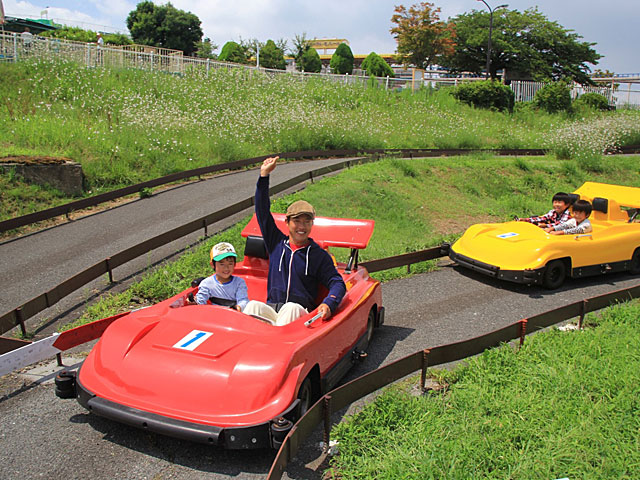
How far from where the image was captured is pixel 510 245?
8359 millimetres

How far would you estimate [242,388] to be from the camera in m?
3.59

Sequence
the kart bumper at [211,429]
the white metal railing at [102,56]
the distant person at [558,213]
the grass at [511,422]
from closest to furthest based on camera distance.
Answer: the kart bumper at [211,429], the grass at [511,422], the distant person at [558,213], the white metal railing at [102,56]

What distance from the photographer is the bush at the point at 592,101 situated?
35031 mm

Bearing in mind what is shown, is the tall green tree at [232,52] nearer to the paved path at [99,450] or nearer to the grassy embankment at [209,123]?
the grassy embankment at [209,123]

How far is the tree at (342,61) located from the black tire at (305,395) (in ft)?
158

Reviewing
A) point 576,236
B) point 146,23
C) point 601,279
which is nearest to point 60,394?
point 576,236

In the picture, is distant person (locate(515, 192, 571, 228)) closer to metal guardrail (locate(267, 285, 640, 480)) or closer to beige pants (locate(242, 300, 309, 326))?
metal guardrail (locate(267, 285, 640, 480))

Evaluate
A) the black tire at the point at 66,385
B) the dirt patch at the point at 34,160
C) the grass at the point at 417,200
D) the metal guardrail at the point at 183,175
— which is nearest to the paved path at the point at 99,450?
the black tire at the point at 66,385

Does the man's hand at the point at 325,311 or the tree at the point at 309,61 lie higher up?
the tree at the point at 309,61

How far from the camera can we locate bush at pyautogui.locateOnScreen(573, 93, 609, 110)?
115ft

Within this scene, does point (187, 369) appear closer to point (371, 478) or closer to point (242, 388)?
point (242, 388)

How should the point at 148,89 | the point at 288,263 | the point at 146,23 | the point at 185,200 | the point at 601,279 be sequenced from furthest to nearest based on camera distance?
→ the point at 146,23 < the point at 148,89 < the point at 185,200 < the point at 601,279 < the point at 288,263

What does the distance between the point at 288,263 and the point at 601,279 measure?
6.42m

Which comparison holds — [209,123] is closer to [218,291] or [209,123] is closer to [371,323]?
[371,323]
